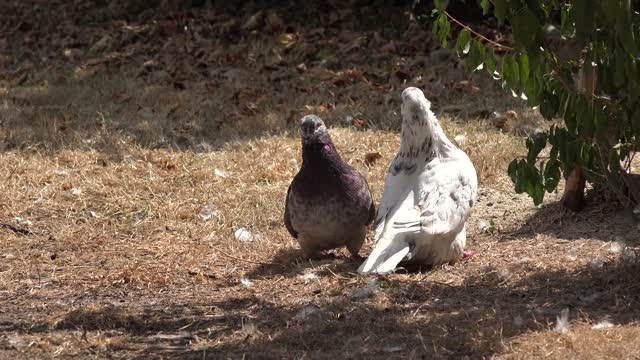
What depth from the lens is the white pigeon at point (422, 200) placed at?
4.95m

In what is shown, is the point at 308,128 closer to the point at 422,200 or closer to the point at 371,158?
the point at 422,200

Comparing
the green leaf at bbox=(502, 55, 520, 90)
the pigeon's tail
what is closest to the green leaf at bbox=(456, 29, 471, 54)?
the green leaf at bbox=(502, 55, 520, 90)

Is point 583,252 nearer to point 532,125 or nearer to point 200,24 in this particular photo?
point 532,125

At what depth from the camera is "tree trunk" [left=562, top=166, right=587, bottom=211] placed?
571cm

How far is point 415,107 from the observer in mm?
5211

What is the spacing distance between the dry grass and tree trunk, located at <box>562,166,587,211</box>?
0.19 feet

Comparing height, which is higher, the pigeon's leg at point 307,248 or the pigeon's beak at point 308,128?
the pigeon's beak at point 308,128

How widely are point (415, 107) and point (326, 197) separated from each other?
608 mm

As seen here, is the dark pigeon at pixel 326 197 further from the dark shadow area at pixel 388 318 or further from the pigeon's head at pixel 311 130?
the dark shadow area at pixel 388 318

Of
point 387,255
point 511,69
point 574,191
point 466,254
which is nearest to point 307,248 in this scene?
point 387,255

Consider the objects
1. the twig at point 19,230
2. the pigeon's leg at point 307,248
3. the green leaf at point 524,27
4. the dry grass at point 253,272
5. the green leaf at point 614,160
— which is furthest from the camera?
the twig at point 19,230

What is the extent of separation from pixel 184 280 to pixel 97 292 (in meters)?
0.42

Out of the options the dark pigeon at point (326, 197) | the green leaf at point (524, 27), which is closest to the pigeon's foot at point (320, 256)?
the dark pigeon at point (326, 197)

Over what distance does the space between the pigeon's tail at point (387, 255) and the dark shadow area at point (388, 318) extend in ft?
0.26
